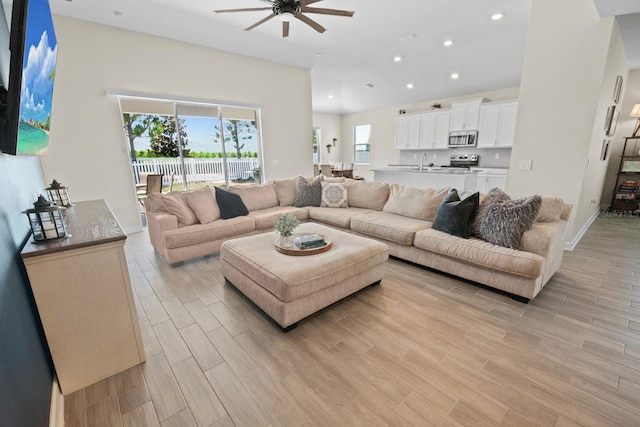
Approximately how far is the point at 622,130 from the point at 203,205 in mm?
8373

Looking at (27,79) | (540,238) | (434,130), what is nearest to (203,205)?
(27,79)

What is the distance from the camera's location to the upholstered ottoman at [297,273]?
1897mm

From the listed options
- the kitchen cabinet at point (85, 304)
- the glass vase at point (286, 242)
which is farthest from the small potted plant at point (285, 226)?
the kitchen cabinet at point (85, 304)

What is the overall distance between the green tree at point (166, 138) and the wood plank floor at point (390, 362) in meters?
3.33

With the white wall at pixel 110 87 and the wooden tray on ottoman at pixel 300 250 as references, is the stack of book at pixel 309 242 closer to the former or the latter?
the wooden tray on ottoman at pixel 300 250

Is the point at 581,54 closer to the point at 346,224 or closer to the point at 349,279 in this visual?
the point at 346,224

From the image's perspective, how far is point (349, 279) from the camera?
7.36 feet

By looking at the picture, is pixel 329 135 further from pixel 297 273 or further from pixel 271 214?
pixel 297 273

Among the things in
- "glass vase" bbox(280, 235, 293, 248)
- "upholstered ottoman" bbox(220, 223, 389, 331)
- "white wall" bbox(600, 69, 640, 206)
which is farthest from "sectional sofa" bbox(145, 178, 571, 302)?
"white wall" bbox(600, 69, 640, 206)

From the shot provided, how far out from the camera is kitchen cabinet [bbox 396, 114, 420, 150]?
25.9 feet

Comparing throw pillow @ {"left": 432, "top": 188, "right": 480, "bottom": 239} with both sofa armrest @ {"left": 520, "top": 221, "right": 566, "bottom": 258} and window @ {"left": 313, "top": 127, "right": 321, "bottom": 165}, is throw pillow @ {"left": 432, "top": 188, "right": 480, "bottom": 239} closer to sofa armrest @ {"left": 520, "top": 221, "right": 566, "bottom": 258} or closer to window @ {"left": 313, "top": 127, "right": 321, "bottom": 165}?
sofa armrest @ {"left": 520, "top": 221, "right": 566, "bottom": 258}

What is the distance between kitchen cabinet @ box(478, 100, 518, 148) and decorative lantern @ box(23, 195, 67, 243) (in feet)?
24.7

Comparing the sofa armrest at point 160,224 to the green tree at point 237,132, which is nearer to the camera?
the sofa armrest at point 160,224

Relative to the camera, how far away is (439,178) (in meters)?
5.00
